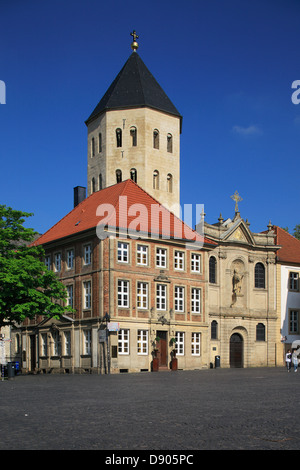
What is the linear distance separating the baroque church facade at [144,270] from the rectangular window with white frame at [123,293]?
0.23ft

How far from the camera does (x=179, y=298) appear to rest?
47.3 meters

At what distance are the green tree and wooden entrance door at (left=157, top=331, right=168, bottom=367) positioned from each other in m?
9.48

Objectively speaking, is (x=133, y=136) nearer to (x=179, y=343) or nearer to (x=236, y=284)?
(x=236, y=284)

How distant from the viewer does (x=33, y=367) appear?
50.5 m

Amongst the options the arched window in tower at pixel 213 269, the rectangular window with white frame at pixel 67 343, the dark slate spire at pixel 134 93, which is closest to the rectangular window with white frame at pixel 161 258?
the rectangular window with white frame at pixel 67 343

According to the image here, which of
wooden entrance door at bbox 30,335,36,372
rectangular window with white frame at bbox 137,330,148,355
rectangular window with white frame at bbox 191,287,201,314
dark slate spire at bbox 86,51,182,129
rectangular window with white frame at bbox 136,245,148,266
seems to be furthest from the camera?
dark slate spire at bbox 86,51,182,129

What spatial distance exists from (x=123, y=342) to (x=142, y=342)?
180 cm

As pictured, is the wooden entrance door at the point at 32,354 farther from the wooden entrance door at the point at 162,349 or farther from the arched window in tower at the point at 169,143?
the arched window in tower at the point at 169,143

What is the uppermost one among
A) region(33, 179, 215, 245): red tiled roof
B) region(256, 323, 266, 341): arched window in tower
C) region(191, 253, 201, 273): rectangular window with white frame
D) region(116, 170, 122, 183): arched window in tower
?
region(116, 170, 122, 183): arched window in tower

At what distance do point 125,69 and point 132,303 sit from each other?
103 ft

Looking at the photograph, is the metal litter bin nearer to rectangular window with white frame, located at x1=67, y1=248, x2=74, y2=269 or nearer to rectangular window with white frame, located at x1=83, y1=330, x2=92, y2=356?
rectangular window with white frame, located at x1=83, y1=330, x2=92, y2=356

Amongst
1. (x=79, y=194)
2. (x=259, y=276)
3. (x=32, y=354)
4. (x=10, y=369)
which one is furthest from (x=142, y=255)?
(x=79, y=194)

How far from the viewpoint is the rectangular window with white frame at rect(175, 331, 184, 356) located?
46438mm

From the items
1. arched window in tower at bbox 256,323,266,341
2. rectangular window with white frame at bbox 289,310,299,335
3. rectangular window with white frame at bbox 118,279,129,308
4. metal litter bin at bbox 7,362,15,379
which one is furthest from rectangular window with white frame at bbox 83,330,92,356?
rectangular window with white frame at bbox 289,310,299,335
